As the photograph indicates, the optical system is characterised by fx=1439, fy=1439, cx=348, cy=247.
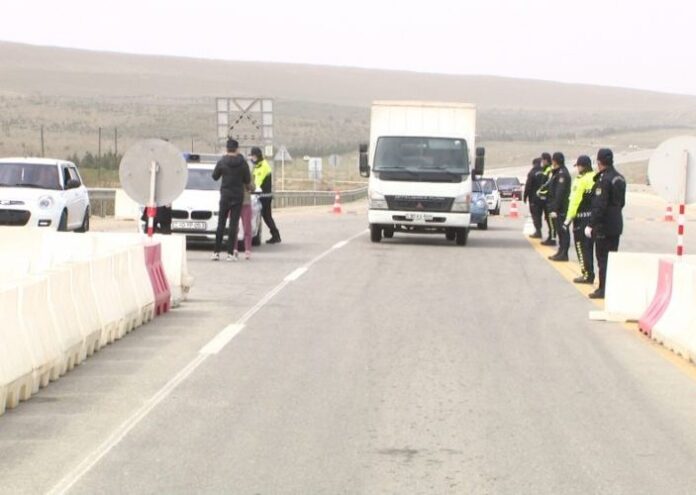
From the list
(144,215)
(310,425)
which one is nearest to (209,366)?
(310,425)

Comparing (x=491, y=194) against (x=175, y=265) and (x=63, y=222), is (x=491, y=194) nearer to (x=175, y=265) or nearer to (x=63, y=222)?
(x=63, y=222)

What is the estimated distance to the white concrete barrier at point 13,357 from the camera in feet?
29.7

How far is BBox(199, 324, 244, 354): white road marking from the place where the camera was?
39.6ft

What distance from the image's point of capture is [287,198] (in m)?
54.8

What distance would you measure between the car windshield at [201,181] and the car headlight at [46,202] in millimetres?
2413

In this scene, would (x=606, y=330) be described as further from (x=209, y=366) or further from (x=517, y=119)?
(x=517, y=119)

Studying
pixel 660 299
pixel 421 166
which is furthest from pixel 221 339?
pixel 421 166

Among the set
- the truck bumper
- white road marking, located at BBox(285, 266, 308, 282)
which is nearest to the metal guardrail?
the truck bumper

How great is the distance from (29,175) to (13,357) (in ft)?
57.8

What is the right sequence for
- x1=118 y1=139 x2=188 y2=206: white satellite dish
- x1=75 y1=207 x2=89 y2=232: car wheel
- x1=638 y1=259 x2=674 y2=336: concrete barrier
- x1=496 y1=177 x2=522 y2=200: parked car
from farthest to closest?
x1=496 y1=177 x2=522 y2=200: parked car
x1=75 y1=207 x2=89 y2=232: car wheel
x1=118 y1=139 x2=188 y2=206: white satellite dish
x1=638 y1=259 x2=674 y2=336: concrete barrier

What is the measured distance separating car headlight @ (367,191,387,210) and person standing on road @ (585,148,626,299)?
10.6 m

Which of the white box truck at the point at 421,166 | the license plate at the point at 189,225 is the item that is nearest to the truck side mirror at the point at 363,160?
the white box truck at the point at 421,166

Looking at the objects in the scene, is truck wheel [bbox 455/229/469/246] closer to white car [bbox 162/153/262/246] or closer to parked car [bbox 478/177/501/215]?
white car [bbox 162/153/262/246]

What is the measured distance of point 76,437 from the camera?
27.4ft
